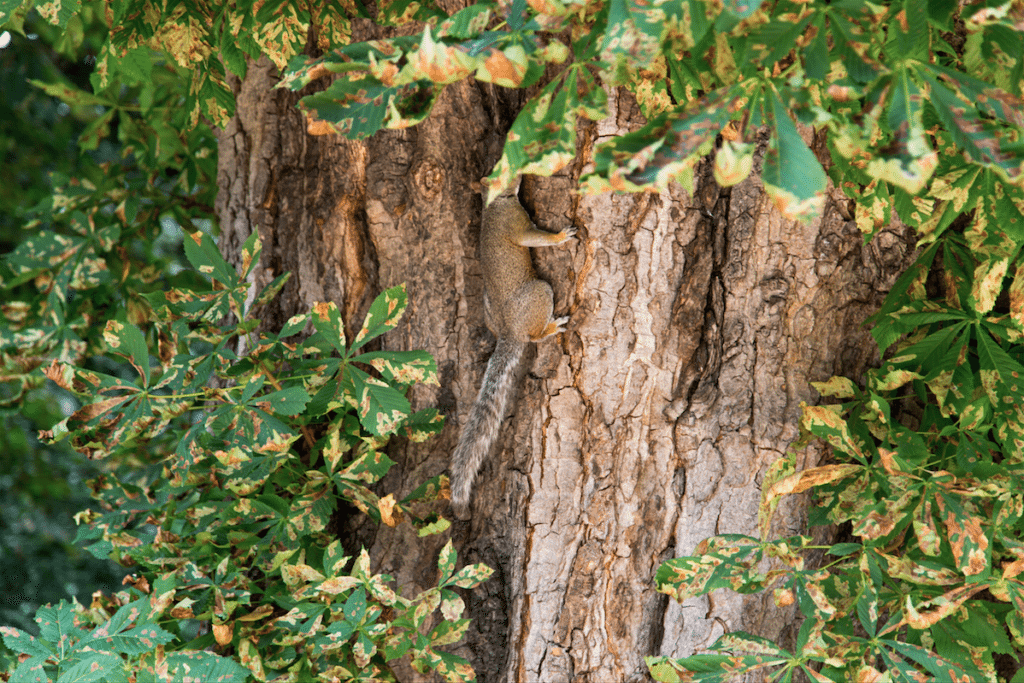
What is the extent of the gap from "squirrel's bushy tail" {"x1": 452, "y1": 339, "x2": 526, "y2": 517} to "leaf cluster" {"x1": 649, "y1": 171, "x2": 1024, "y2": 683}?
0.48m

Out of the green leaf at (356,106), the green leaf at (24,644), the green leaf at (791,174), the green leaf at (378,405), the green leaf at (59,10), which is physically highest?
the green leaf at (59,10)

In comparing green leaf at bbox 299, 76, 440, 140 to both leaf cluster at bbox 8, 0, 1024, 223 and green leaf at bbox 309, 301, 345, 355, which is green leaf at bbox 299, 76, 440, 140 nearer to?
leaf cluster at bbox 8, 0, 1024, 223

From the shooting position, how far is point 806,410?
36.7 inches

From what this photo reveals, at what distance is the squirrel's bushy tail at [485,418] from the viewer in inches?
47.3

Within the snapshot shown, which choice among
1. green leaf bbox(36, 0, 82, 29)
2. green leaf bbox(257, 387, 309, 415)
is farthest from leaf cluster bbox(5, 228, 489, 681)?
A: green leaf bbox(36, 0, 82, 29)

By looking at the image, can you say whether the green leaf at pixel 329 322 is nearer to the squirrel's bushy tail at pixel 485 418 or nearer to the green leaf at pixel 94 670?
the squirrel's bushy tail at pixel 485 418

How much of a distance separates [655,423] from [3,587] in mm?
2551

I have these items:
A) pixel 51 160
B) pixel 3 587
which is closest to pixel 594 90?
pixel 51 160

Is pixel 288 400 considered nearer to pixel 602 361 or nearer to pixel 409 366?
pixel 409 366

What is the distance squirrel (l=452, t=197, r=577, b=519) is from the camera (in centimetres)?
116

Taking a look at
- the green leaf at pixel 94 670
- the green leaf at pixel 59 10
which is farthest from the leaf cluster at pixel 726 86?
the green leaf at pixel 94 670

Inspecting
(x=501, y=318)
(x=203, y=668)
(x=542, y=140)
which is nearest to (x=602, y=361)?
(x=501, y=318)

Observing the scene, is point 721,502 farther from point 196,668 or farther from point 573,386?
point 196,668

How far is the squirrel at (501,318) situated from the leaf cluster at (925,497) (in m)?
0.48
